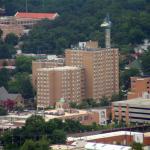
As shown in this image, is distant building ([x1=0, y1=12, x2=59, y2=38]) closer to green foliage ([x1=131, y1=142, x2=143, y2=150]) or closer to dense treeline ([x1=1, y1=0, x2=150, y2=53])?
dense treeline ([x1=1, y1=0, x2=150, y2=53])

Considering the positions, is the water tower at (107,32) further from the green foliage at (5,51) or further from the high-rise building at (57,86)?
the high-rise building at (57,86)

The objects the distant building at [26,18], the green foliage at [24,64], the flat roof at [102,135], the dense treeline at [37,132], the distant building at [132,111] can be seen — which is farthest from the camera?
the distant building at [26,18]

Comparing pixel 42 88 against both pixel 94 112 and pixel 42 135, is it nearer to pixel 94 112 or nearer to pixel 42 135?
pixel 94 112

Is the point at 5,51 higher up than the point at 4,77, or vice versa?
the point at 5,51

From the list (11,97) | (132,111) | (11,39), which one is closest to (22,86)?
(11,97)

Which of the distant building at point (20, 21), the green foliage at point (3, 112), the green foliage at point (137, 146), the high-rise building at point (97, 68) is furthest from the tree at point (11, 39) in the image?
the green foliage at point (137, 146)

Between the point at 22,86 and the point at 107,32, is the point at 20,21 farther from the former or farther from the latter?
the point at 22,86

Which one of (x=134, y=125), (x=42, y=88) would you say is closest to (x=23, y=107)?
(x=42, y=88)
